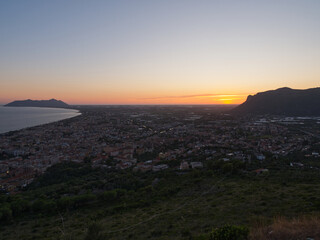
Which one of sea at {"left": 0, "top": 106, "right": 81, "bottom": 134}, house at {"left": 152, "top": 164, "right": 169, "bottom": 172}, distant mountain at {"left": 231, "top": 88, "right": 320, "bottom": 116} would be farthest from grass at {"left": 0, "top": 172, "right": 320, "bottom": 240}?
distant mountain at {"left": 231, "top": 88, "right": 320, "bottom": 116}

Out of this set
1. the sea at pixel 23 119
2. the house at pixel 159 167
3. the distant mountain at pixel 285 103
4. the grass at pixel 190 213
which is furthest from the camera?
the distant mountain at pixel 285 103

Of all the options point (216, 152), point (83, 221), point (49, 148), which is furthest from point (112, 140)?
point (83, 221)

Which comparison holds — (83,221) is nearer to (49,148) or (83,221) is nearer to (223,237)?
(223,237)

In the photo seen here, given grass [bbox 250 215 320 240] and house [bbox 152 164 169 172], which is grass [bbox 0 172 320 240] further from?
house [bbox 152 164 169 172]

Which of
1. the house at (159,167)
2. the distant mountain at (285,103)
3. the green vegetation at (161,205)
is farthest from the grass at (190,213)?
the distant mountain at (285,103)

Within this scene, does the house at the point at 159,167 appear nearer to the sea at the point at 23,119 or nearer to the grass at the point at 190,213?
the grass at the point at 190,213

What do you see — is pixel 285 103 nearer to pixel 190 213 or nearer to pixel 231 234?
pixel 190 213

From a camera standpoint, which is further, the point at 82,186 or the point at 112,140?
the point at 112,140

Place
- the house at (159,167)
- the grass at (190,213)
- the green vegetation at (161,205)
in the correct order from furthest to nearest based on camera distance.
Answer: the house at (159,167) < the green vegetation at (161,205) < the grass at (190,213)
